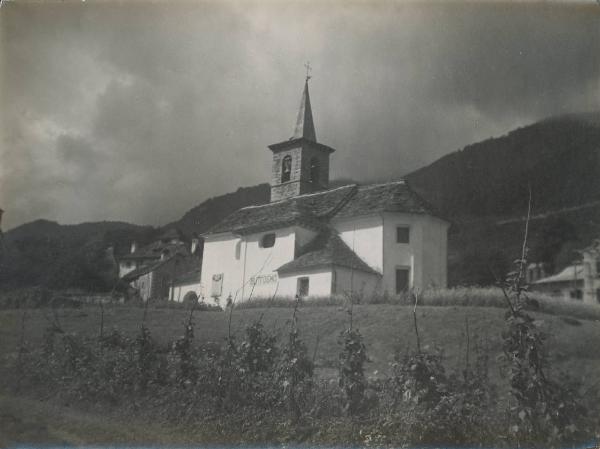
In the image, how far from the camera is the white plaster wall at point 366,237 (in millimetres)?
21984

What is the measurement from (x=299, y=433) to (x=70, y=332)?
6.36 metres

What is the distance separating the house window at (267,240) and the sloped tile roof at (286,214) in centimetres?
30

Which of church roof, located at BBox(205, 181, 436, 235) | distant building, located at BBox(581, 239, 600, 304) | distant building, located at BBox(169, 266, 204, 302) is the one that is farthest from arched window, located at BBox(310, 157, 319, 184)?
distant building, located at BBox(581, 239, 600, 304)

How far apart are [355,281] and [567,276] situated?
6919 millimetres

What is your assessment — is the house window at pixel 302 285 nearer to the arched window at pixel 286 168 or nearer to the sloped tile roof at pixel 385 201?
the sloped tile roof at pixel 385 201

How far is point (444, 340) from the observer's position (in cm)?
1105

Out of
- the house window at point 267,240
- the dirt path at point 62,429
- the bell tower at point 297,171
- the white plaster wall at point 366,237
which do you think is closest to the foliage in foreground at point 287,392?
the dirt path at point 62,429

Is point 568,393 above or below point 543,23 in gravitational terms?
below

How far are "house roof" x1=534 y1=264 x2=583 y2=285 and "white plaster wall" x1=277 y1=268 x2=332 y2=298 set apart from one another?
769 cm

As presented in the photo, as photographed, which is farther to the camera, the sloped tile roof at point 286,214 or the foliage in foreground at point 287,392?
the sloped tile roof at point 286,214

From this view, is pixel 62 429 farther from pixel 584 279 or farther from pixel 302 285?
pixel 584 279

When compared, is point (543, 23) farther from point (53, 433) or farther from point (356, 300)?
point (53, 433)

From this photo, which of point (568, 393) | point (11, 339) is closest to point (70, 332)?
point (11, 339)

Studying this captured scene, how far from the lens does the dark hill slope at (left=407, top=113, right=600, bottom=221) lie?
1111 centimetres
